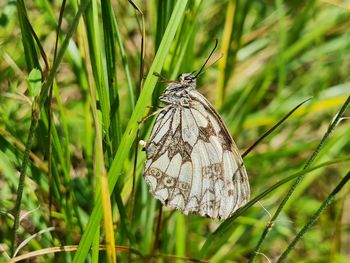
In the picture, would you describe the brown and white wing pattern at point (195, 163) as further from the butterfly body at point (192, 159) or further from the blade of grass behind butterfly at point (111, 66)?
the blade of grass behind butterfly at point (111, 66)

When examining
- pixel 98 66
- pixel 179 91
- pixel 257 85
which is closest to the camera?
pixel 98 66

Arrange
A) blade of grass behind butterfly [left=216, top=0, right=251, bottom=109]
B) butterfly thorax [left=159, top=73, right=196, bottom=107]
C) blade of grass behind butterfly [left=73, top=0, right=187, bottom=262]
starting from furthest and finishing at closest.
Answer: blade of grass behind butterfly [left=216, top=0, right=251, bottom=109], butterfly thorax [left=159, top=73, right=196, bottom=107], blade of grass behind butterfly [left=73, top=0, right=187, bottom=262]

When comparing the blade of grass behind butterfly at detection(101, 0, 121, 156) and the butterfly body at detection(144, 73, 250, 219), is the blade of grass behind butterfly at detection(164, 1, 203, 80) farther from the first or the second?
the blade of grass behind butterfly at detection(101, 0, 121, 156)

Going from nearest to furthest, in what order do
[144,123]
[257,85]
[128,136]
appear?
1. [128,136]
2. [144,123]
3. [257,85]

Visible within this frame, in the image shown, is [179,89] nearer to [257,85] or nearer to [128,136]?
[128,136]

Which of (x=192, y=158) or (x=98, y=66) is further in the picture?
(x=192, y=158)

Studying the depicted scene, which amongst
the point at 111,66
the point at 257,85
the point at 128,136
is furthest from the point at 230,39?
the point at 128,136

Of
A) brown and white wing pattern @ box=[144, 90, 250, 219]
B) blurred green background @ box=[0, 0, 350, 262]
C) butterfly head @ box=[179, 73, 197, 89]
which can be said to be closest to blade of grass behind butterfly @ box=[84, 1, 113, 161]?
blurred green background @ box=[0, 0, 350, 262]
